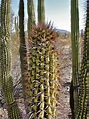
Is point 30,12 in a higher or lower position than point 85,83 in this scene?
higher

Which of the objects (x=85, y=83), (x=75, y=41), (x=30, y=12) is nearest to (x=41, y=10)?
(x=30, y=12)

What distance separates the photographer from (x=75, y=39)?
4539 mm

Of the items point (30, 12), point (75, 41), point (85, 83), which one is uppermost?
point (30, 12)

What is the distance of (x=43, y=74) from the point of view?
8.75 feet

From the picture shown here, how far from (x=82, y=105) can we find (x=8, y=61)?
154 centimetres

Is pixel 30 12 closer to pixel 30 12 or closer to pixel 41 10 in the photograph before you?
pixel 30 12

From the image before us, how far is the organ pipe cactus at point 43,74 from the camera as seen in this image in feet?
8.77

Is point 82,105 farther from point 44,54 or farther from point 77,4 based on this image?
point 77,4

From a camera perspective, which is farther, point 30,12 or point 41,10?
point 41,10

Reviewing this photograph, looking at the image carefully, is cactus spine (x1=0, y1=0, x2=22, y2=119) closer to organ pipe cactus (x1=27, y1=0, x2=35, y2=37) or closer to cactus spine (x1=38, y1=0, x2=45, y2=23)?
organ pipe cactus (x1=27, y1=0, x2=35, y2=37)

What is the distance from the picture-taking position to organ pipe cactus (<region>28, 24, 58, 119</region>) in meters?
2.67

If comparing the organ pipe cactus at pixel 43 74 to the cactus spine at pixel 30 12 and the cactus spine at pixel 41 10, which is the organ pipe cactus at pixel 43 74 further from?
the cactus spine at pixel 41 10

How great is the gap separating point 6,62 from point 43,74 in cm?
119

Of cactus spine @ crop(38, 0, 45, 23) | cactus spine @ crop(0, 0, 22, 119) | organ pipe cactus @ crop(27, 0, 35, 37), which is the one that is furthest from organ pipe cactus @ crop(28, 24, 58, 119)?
cactus spine @ crop(38, 0, 45, 23)
